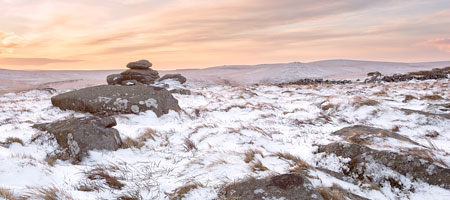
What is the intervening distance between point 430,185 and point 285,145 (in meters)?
2.48

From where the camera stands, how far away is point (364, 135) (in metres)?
5.37

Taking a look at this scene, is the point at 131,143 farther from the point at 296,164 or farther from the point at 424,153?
the point at 424,153

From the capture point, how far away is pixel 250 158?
4.27 metres

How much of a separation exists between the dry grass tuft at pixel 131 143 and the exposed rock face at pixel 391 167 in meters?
3.95

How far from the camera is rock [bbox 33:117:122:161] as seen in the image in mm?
4648

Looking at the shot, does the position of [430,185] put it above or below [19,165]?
below

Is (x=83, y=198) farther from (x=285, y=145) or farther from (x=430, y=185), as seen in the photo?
(x=430, y=185)

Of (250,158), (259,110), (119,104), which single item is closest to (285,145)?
(250,158)

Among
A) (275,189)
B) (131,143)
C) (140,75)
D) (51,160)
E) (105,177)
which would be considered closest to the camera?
(275,189)

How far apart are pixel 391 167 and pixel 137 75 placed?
90.8 feet

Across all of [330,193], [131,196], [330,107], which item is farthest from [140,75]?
[330,193]

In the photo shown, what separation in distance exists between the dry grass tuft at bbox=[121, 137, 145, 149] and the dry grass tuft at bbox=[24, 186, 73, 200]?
98.2 inches

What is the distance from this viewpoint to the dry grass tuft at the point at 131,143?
5389 mm

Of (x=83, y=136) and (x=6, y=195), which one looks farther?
(x=83, y=136)
